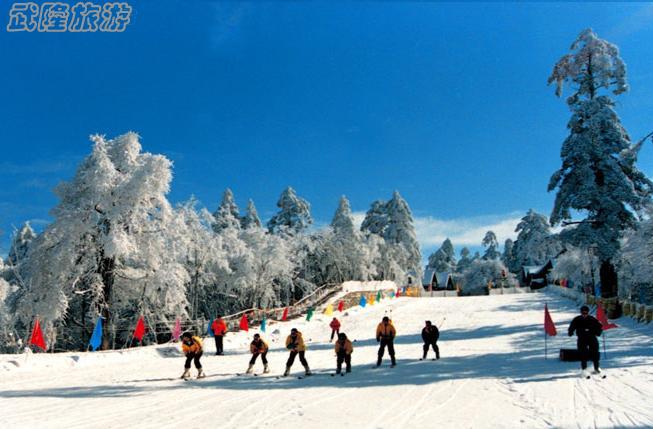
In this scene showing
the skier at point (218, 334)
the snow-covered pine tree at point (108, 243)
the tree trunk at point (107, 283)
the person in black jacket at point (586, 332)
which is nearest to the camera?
the person in black jacket at point (586, 332)

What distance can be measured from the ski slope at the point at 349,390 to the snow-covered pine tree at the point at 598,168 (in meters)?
5.34

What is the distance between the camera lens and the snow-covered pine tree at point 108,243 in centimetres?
2353

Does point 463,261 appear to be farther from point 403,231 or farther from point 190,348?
point 190,348

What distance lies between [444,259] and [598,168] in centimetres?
8897

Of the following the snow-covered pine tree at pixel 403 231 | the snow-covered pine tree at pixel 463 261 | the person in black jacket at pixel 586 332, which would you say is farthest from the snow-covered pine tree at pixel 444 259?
the person in black jacket at pixel 586 332

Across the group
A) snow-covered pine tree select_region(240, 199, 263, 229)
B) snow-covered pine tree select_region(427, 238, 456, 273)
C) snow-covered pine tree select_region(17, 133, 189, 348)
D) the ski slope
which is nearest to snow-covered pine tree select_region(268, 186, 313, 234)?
snow-covered pine tree select_region(240, 199, 263, 229)

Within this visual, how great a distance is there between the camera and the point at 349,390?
1134 cm

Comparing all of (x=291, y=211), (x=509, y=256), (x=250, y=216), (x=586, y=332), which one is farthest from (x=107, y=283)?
(x=509, y=256)

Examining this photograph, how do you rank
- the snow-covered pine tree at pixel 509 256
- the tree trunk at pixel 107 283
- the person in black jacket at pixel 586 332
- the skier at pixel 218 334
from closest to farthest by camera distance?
the person in black jacket at pixel 586 332 → the skier at pixel 218 334 → the tree trunk at pixel 107 283 → the snow-covered pine tree at pixel 509 256

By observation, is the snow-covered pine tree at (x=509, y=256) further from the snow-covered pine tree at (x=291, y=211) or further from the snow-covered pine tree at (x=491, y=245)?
the snow-covered pine tree at (x=291, y=211)

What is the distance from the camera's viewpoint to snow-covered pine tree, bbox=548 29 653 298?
24.0 metres

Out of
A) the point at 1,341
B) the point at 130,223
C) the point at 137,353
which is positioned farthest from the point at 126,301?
the point at 1,341

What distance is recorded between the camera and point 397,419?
844 centimetres

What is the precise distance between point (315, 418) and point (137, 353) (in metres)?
11.8
